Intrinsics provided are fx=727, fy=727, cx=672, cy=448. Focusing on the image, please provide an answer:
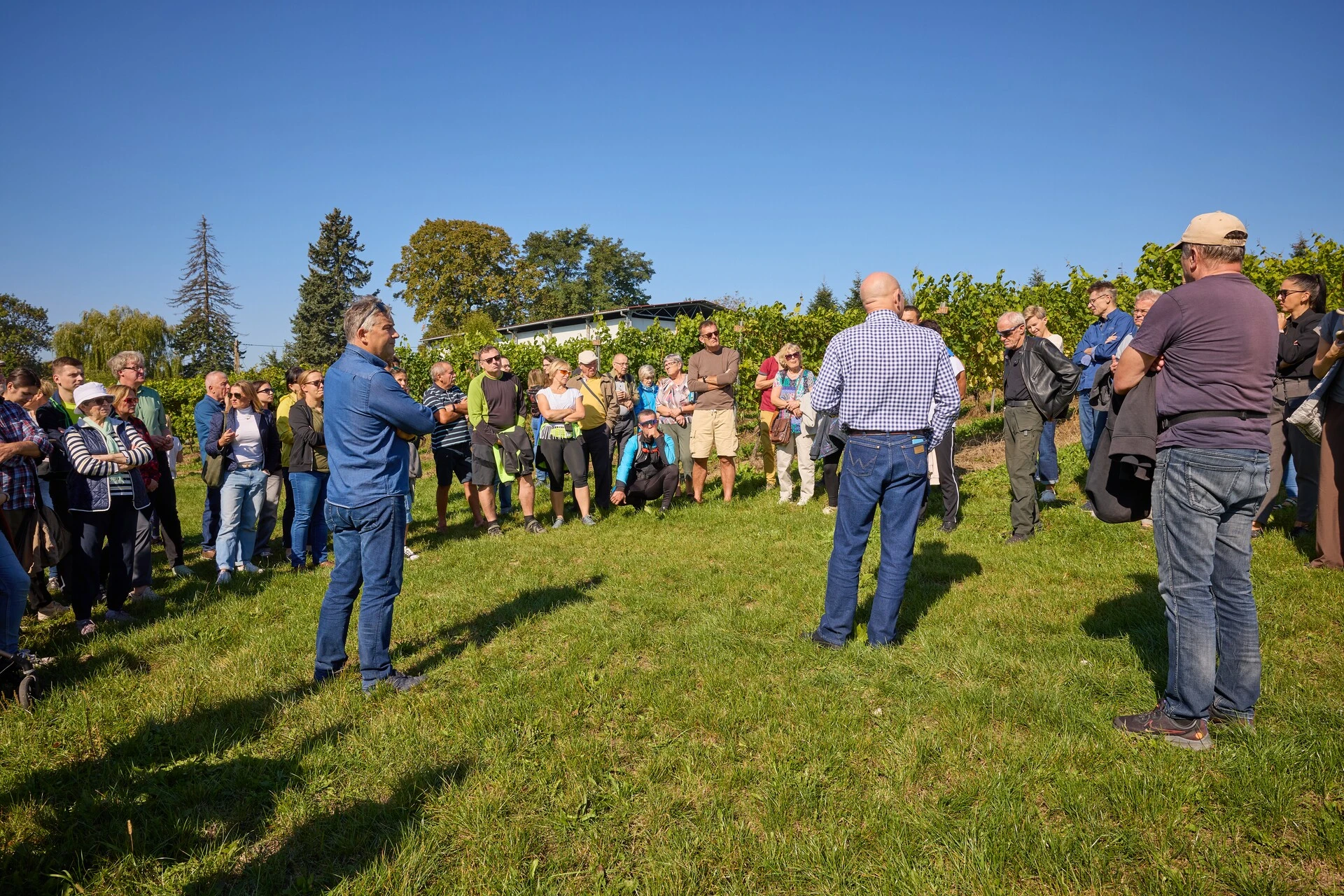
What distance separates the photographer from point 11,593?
4.23 metres

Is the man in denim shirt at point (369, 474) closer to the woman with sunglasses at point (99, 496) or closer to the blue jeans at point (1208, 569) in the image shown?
the woman with sunglasses at point (99, 496)

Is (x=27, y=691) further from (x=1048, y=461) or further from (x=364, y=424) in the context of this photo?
(x=1048, y=461)

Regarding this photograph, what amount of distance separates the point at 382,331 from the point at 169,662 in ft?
9.35

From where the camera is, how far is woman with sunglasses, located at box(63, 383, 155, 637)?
552cm

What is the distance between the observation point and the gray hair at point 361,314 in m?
4.13

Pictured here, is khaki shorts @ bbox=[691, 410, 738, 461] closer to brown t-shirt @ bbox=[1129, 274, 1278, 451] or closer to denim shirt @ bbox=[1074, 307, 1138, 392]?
denim shirt @ bbox=[1074, 307, 1138, 392]

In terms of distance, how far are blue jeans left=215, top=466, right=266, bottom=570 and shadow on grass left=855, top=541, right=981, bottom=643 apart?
604 centimetres

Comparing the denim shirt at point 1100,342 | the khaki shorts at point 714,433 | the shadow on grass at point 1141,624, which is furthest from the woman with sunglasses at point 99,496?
the denim shirt at point 1100,342

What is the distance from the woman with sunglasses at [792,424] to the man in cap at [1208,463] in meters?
5.89

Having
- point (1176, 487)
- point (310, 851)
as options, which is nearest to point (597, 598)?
point (310, 851)

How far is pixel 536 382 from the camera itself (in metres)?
9.62

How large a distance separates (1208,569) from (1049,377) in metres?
4.04

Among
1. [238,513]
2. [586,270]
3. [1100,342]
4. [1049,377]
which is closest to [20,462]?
[238,513]

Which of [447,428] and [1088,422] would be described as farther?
[1088,422]
